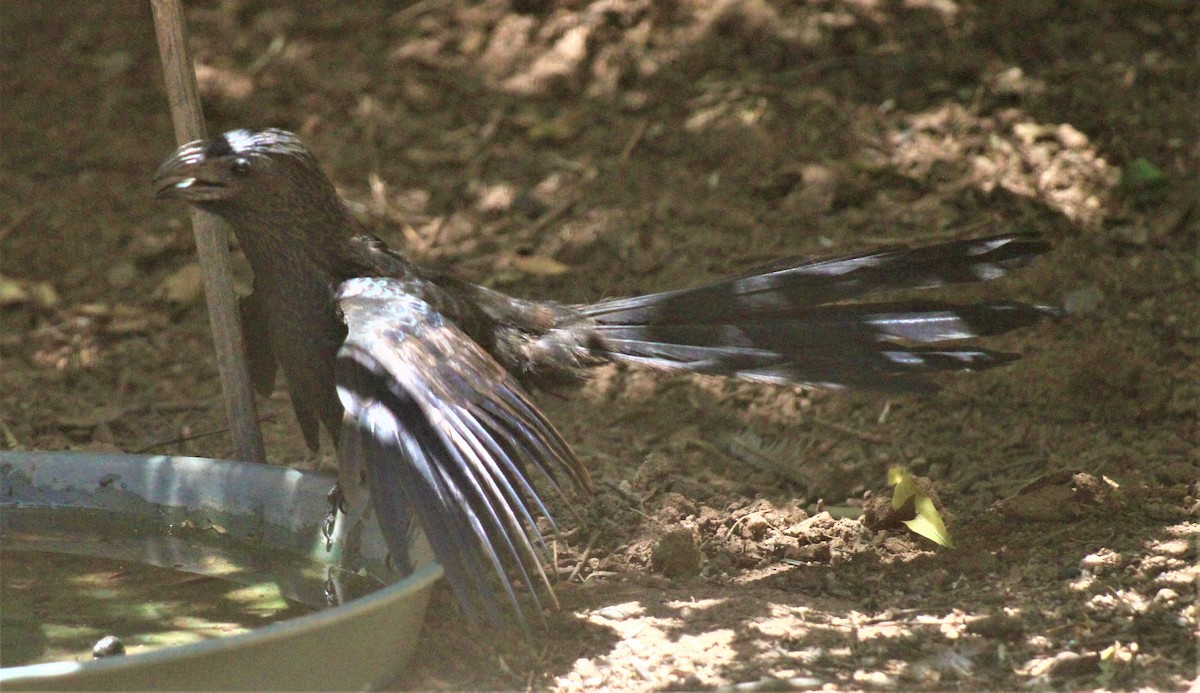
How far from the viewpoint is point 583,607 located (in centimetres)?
340

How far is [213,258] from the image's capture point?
12.4ft

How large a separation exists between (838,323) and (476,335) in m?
1.12

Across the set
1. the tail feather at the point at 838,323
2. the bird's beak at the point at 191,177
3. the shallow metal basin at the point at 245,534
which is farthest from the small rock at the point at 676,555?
the bird's beak at the point at 191,177

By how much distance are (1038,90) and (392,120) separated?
321 cm

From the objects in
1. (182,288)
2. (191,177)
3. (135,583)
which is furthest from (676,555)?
(182,288)

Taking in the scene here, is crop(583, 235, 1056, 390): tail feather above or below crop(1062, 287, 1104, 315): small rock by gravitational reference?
above

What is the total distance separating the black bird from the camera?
9.93ft

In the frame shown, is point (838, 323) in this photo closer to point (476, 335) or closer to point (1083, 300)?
point (476, 335)

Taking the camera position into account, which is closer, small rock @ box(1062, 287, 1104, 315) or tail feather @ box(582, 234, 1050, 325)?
tail feather @ box(582, 234, 1050, 325)

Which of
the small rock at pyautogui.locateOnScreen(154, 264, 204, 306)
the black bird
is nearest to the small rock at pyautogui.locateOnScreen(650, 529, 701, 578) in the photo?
the black bird

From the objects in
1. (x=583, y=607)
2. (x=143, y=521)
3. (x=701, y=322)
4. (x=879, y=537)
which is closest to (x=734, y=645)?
(x=583, y=607)

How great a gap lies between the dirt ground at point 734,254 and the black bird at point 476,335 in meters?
0.48

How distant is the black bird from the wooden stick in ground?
0.10 metres

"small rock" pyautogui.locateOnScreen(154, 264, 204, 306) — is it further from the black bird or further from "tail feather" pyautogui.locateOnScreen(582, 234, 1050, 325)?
"tail feather" pyautogui.locateOnScreen(582, 234, 1050, 325)
